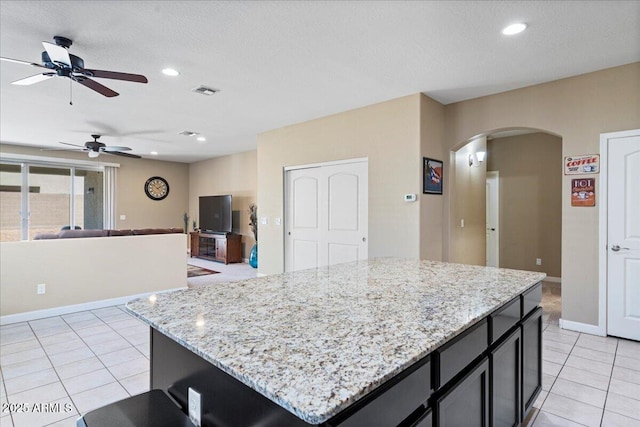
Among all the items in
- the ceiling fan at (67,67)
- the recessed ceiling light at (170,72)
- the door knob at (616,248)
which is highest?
the recessed ceiling light at (170,72)

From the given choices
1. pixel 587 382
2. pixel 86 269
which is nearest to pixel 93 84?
pixel 86 269

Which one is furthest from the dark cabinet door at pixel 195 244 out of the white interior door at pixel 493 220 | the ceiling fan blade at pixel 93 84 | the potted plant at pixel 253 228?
the white interior door at pixel 493 220

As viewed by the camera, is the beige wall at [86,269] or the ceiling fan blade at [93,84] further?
the beige wall at [86,269]

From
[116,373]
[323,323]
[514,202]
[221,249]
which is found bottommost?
[116,373]

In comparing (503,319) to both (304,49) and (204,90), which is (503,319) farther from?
(204,90)

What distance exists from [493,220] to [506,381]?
5.57 meters

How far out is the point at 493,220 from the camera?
259 inches

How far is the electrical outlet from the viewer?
1084 millimetres

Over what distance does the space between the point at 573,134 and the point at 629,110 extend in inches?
18.1

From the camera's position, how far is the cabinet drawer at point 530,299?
1.83 meters

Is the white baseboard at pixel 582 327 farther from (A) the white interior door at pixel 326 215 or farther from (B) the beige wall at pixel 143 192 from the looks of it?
(B) the beige wall at pixel 143 192

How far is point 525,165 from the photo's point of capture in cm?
620

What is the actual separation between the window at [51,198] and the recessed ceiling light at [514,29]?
8915 millimetres

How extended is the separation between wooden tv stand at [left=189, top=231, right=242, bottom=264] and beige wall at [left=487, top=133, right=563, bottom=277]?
571 centimetres
